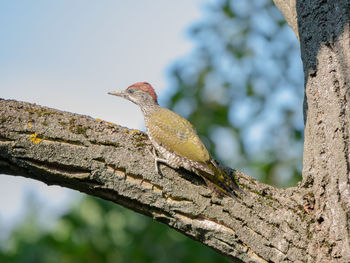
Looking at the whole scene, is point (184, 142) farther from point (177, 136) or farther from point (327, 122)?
point (327, 122)

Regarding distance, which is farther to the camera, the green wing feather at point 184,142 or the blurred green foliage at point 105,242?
the blurred green foliage at point 105,242

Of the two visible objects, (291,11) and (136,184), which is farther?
(291,11)

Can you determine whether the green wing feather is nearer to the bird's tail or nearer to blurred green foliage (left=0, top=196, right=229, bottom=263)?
the bird's tail

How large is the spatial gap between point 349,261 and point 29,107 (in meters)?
2.36

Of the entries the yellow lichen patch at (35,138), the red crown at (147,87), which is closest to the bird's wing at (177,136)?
the red crown at (147,87)

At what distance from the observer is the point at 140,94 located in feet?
19.3

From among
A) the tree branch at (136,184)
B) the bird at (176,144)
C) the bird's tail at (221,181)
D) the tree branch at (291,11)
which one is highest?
the tree branch at (291,11)

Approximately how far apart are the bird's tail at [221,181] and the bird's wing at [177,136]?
0.25 metres

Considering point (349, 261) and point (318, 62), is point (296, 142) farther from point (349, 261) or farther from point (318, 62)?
point (349, 261)

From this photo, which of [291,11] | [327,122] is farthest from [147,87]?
[327,122]

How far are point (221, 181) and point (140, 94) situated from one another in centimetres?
270

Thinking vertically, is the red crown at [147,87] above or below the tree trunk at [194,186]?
above

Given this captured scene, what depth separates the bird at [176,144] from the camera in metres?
3.49

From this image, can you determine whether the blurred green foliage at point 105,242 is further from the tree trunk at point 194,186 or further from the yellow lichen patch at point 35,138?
the yellow lichen patch at point 35,138
